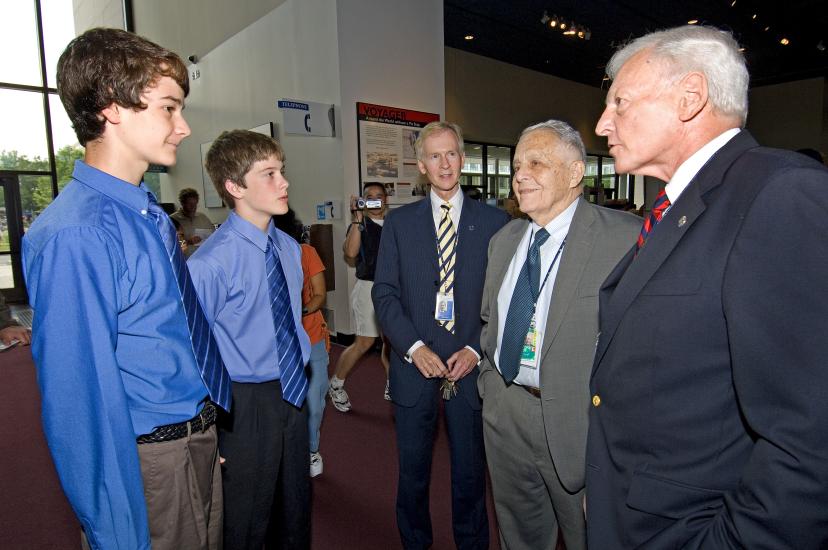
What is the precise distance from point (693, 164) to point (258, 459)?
1.53 meters

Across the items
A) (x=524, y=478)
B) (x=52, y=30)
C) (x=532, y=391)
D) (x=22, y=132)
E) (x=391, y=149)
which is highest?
(x=52, y=30)

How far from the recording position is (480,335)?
188cm

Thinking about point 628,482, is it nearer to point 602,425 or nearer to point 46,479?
point 602,425

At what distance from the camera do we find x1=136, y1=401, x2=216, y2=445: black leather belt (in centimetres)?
109

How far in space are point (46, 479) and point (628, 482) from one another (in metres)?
3.53

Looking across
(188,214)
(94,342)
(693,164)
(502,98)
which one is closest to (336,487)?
(94,342)

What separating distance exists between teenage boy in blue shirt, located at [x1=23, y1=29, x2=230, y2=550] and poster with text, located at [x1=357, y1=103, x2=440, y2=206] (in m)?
4.39

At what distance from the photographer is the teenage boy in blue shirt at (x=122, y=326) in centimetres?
89

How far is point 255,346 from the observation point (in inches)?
61.3

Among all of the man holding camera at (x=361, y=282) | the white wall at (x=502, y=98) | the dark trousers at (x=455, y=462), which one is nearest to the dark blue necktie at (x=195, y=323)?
the dark trousers at (x=455, y=462)

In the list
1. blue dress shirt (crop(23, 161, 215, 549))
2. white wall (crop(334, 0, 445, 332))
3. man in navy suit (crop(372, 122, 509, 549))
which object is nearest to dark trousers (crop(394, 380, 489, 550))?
man in navy suit (crop(372, 122, 509, 549))

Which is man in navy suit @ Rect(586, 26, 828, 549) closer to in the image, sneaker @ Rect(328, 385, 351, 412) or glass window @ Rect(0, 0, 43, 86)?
sneaker @ Rect(328, 385, 351, 412)

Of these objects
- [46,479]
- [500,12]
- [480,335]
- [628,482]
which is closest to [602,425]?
[628,482]

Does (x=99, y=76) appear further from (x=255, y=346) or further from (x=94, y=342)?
(x=255, y=346)
